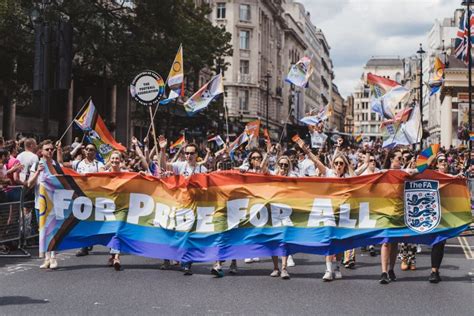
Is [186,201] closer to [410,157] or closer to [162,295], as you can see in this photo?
[162,295]

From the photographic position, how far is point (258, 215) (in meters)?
10.3

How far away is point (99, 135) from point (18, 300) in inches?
285

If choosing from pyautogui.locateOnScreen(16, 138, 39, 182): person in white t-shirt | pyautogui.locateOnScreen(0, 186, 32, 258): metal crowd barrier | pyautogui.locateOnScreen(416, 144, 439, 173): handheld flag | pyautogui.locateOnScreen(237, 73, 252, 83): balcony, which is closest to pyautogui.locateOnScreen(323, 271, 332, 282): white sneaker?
pyautogui.locateOnScreen(416, 144, 439, 173): handheld flag

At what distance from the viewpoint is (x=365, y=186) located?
1031 cm

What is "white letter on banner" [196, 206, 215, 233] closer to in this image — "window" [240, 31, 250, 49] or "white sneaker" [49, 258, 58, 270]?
"white sneaker" [49, 258, 58, 270]

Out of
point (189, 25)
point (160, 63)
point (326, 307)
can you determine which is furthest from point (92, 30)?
point (326, 307)

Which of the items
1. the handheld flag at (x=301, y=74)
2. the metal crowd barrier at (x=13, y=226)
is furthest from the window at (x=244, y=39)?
the metal crowd barrier at (x=13, y=226)

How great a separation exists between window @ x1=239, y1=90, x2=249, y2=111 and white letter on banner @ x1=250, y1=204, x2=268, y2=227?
69.3 m

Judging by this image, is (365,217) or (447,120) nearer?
(365,217)

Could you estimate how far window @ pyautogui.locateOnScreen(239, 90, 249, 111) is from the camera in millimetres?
79688

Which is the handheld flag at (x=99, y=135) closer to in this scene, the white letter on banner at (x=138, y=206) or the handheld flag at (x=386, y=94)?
the white letter on banner at (x=138, y=206)

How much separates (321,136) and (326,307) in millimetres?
19396

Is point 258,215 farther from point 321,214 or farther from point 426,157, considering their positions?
point 426,157

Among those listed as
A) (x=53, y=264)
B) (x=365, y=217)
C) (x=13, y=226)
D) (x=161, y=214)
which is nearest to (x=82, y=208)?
(x=53, y=264)
